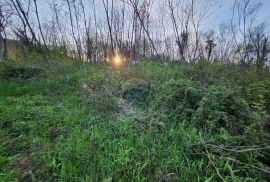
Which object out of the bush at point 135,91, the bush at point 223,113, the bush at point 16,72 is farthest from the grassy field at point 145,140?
the bush at point 16,72

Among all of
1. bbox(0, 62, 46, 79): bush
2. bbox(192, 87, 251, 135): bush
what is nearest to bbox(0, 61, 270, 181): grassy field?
bbox(192, 87, 251, 135): bush

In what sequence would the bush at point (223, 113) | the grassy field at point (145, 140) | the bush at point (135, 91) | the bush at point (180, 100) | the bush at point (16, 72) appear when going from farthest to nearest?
the bush at point (16, 72), the bush at point (135, 91), the bush at point (180, 100), the bush at point (223, 113), the grassy field at point (145, 140)

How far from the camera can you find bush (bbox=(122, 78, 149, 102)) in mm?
5031

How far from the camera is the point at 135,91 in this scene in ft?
16.9

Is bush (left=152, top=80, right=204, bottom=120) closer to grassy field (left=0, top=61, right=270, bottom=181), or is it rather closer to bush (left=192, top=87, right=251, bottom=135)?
grassy field (left=0, top=61, right=270, bottom=181)

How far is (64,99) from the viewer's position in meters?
4.98

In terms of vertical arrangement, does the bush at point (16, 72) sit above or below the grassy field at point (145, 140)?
above

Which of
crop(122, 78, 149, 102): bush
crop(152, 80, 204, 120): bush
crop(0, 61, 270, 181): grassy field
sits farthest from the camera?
crop(122, 78, 149, 102): bush

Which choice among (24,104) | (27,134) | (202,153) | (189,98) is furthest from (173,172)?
(24,104)

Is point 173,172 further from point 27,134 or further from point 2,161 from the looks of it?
point 27,134

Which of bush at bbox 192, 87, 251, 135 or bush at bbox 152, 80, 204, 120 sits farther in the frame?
bush at bbox 152, 80, 204, 120

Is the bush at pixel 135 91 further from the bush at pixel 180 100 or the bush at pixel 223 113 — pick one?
the bush at pixel 223 113

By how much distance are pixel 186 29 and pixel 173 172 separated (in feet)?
48.4

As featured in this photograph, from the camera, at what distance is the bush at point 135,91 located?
503cm
